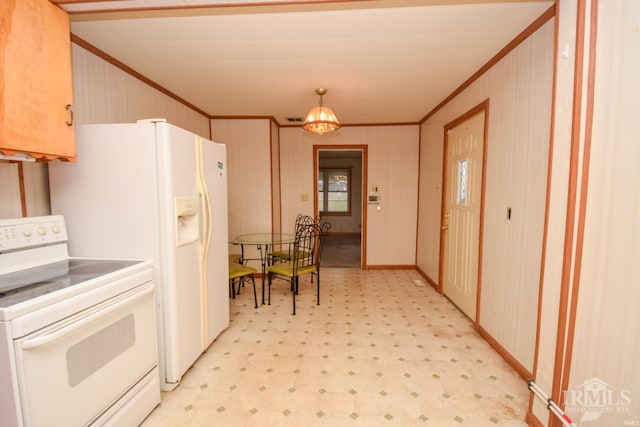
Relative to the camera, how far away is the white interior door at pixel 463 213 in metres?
2.72

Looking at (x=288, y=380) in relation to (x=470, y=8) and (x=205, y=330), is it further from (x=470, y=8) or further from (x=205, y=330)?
(x=470, y=8)

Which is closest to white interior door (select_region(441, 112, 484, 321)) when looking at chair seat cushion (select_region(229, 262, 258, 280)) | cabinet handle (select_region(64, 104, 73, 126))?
chair seat cushion (select_region(229, 262, 258, 280))

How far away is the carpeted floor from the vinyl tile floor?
2.07m

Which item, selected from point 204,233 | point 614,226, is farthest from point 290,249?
point 614,226

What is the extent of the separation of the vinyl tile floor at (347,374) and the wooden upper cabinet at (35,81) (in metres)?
1.66

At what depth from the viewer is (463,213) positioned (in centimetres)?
301

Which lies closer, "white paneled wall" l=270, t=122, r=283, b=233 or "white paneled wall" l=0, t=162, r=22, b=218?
"white paneled wall" l=0, t=162, r=22, b=218

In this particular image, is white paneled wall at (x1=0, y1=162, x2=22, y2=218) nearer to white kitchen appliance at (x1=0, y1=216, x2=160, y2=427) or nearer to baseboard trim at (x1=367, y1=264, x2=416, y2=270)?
white kitchen appliance at (x1=0, y1=216, x2=160, y2=427)

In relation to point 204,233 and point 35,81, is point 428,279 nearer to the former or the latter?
point 204,233

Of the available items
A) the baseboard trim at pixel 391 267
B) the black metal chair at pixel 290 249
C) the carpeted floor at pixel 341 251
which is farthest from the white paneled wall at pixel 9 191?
the baseboard trim at pixel 391 267

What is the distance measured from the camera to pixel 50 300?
1.10 meters

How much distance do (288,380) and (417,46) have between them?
107 inches

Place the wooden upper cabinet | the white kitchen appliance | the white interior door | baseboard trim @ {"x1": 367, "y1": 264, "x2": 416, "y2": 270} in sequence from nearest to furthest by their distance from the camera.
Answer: the white kitchen appliance, the wooden upper cabinet, the white interior door, baseboard trim @ {"x1": 367, "y1": 264, "x2": 416, "y2": 270}

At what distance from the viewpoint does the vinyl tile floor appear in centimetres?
165
